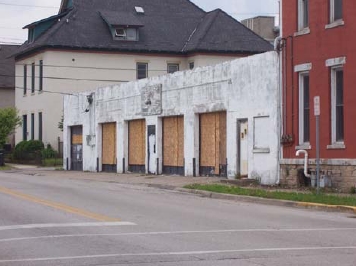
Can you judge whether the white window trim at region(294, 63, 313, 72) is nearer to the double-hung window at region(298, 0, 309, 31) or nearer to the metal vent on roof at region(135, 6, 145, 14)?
the double-hung window at region(298, 0, 309, 31)

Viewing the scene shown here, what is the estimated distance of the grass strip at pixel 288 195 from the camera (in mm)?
19155

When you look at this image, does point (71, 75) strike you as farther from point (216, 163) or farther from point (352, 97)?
point (352, 97)

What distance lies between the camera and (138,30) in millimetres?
55875

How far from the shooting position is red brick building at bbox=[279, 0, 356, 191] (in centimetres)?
2234

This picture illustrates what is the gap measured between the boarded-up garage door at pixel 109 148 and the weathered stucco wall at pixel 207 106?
421 millimetres

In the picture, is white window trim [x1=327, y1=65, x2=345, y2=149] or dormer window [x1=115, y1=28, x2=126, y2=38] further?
dormer window [x1=115, y1=28, x2=126, y2=38]

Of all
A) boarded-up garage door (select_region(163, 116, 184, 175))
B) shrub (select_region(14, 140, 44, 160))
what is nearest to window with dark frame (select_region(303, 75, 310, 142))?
boarded-up garage door (select_region(163, 116, 184, 175))

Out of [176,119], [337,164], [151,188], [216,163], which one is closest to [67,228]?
[337,164]

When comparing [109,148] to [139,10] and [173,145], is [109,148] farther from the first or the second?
[139,10]

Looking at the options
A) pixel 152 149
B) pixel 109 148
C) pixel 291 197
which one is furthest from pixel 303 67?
pixel 109 148

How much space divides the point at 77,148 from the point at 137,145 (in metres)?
8.81

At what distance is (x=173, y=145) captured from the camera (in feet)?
109

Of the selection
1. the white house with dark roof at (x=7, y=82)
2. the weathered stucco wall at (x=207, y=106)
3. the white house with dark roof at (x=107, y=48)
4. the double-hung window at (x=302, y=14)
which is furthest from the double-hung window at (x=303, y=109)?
the white house with dark roof at (x=7, y=82)

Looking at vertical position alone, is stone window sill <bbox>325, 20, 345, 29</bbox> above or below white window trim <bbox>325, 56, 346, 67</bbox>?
above
